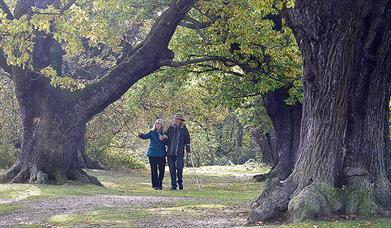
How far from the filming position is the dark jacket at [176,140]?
58.3 feet

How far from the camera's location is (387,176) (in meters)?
10.5

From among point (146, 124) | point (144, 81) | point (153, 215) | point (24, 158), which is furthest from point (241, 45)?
point (146, 124)

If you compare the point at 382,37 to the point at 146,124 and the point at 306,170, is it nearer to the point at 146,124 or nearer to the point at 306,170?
the point at 306,170

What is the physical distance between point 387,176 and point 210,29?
11.4 metres

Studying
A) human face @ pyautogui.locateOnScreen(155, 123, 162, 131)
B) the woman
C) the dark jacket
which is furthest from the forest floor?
human face @ pyautogui.locateOnScreen(155, 123, 162, 131)

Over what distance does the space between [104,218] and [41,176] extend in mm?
7308

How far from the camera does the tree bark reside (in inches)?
712

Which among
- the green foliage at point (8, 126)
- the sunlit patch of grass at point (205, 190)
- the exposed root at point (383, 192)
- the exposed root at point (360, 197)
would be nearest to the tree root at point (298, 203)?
the exposed root at point (360, 197)

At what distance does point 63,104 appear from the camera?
1841 centimetres

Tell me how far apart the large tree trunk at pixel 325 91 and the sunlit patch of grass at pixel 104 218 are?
2194 millimetres

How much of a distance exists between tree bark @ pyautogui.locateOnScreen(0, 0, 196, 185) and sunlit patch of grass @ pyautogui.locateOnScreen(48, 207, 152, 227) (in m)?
6.48

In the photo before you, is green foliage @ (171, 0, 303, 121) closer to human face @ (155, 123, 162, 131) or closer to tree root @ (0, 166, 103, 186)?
human face @ (155, 123, 162, 131)

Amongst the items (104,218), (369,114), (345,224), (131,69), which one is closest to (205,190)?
(131,69)

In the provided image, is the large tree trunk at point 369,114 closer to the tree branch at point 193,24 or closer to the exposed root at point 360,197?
the exposed root at point 360,197
